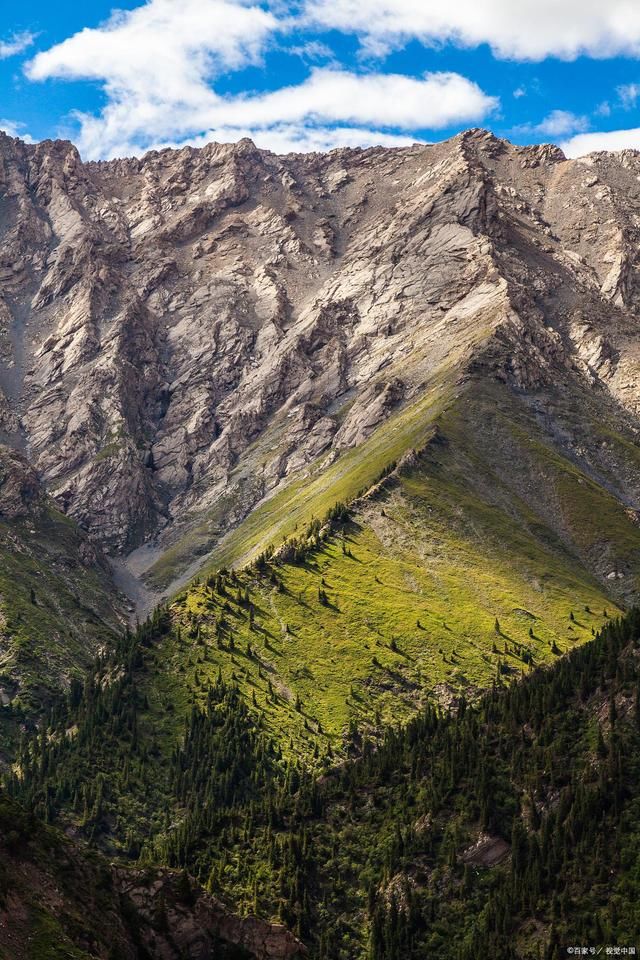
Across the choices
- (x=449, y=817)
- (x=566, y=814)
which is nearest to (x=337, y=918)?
(x=449, y=817)

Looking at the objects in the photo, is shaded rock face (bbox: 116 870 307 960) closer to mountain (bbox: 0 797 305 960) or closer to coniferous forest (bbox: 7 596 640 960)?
mountain (bbox: 0 797 305 960)

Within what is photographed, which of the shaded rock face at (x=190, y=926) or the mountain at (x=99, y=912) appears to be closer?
the mountain at (x=99, y=912)

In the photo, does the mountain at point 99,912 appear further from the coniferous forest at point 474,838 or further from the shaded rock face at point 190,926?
the coniferous forest at point 474,838

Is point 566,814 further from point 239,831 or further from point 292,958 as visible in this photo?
point 239,831

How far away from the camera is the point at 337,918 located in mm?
136000

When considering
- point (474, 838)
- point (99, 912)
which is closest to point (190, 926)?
point (99, 912)

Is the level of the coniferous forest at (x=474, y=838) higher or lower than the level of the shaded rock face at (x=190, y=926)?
lower

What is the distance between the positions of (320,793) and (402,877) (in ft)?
85.3

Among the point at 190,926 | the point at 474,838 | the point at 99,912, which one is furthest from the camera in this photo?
the point at 474,838

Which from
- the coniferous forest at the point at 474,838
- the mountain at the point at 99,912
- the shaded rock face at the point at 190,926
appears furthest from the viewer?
the coniferous forest at the point at 474,838

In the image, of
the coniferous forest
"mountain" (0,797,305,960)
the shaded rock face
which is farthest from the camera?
the coniferous forest

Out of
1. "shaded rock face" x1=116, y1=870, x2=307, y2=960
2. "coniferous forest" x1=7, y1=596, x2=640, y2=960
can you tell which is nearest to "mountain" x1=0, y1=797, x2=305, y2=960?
"shaded rock face" x1=116, y1=870, x2=307, y2=960

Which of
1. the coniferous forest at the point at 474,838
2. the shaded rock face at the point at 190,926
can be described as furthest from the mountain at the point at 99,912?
the coniferous forest at the point at 474,838

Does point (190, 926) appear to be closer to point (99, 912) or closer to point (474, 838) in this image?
point (99, 912)
